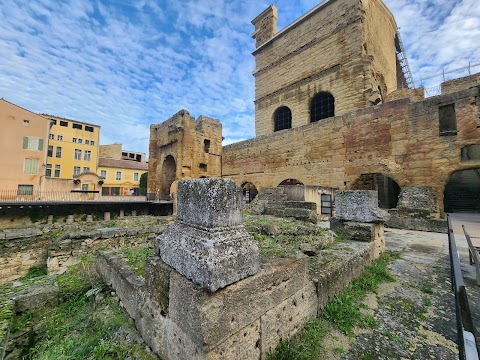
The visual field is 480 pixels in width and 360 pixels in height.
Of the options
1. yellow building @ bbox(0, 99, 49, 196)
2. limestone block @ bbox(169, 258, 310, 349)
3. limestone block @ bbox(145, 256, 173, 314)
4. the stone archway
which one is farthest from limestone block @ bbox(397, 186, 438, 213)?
yellow building @ bbox(0, 99, 49, 196)

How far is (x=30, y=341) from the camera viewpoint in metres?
2.43

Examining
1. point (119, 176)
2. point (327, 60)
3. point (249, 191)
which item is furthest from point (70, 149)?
point (327, 60)

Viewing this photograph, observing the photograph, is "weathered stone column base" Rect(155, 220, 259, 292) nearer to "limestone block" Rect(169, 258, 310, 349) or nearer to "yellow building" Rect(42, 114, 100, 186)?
"limestone block" Rect(169, 258, 310, 349)

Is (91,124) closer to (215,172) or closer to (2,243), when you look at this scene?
(215,172)

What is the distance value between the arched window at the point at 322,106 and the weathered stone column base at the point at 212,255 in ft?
51.0

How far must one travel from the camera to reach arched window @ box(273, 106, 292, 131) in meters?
17.8

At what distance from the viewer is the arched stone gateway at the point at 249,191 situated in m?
18.3

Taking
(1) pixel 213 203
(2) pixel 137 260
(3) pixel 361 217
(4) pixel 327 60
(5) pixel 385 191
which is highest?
(4) pixel 327 60

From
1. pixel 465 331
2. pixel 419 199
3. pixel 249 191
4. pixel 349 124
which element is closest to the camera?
pixel 465 331

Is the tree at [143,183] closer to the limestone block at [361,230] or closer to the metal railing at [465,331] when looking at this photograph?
the limestone block at [361,230]

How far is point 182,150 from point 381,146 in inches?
523

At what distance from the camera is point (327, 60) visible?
14836 millimetres

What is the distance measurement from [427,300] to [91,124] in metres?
38.1

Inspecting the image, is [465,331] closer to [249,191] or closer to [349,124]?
[349,124]
